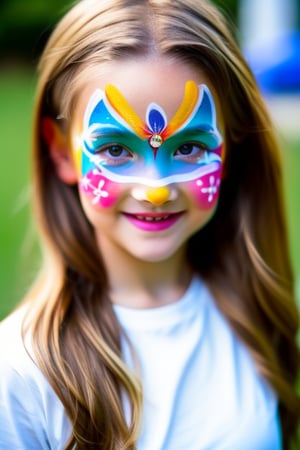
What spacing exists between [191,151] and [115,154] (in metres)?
0.21

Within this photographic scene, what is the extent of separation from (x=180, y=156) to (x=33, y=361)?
676mm

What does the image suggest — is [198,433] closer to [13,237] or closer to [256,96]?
[256,96]

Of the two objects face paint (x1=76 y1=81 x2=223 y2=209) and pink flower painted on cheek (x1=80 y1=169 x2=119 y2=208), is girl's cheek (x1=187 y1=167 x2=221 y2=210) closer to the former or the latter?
face paint (x1=76 y1=81 x2=223 y2=209)

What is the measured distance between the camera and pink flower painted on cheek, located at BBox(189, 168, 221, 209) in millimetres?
2240

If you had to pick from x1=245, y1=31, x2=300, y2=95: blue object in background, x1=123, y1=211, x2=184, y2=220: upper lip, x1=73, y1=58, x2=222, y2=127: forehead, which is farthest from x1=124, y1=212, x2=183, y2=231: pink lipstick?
x1=245, y1=31, x2=300, y2=95: blue object in background

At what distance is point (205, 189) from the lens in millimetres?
2258

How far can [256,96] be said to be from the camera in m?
2.41

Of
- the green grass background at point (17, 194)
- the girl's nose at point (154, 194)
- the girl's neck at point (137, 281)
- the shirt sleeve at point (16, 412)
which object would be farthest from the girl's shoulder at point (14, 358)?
the green grass background at point (17, 194)

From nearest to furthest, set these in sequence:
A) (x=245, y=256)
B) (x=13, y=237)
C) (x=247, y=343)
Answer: (x=247, y=343) → (x=245, y=256) → (x=13, y=237)

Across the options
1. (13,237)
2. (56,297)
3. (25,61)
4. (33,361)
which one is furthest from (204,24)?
(25,61)

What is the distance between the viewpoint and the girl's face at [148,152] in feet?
6.98

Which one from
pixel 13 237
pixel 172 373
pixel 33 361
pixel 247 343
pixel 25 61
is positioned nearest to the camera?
pixel 33 361

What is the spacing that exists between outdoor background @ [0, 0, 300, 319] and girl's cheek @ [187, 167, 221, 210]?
58 centimetres

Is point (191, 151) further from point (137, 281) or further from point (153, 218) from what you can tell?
point (137, 281)
